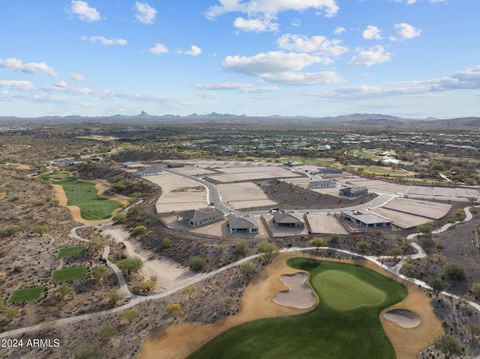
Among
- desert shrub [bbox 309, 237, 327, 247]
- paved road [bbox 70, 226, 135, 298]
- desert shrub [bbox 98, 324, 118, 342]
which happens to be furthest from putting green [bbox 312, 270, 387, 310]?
paved road [bbox 70, 226, 135, 298]

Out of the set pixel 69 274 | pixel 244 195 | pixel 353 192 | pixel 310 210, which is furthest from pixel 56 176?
pixel 353 192

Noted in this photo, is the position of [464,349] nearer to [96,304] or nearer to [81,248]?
[96,304]

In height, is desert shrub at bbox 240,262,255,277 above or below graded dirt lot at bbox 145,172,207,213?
below

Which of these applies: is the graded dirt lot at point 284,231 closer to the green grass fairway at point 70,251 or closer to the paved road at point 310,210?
the paved road at point 310,210

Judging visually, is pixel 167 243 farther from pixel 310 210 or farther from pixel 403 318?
pixel 403 318

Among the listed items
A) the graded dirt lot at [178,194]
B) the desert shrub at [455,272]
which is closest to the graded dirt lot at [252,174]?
the graded dirt lot at [178,194]

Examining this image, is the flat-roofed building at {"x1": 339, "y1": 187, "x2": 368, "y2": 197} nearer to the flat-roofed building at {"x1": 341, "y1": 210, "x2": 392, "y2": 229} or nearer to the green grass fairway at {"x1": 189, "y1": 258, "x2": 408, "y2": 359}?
the flat-roofed building at {"x1": 341, "y1": 210, "x2": 392, "y2": 229}
